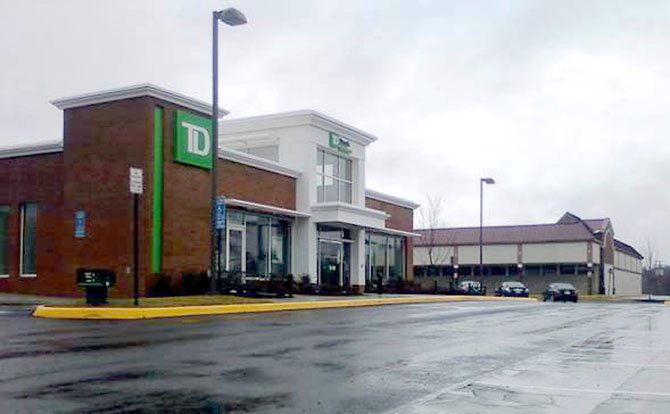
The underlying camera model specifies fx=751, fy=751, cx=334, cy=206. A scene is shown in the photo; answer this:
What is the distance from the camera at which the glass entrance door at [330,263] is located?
36625mm

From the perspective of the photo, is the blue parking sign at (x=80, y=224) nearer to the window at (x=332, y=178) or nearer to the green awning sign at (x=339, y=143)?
the window at (x=332, y=178)

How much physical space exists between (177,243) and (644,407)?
21062 mm

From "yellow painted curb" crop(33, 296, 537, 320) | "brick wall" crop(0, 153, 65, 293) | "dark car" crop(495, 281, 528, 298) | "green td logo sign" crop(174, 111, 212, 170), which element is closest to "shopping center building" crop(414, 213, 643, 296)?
"dark car" crop(495, 281, 528, 298)

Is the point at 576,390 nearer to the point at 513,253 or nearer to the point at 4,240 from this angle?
the point at 4,240

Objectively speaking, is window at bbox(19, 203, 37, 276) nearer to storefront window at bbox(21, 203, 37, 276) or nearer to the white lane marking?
storefront window at bbox(21, 203, 37, 276)

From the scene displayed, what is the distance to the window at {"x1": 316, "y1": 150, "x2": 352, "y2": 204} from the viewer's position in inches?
1441

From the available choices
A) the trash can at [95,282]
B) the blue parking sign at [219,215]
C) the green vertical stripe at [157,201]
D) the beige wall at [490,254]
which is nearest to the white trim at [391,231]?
the green vertical stripe at [157,201]

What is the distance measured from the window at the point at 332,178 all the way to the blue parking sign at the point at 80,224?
1267 centimetres

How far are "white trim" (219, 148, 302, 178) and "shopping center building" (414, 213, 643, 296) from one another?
43183mm

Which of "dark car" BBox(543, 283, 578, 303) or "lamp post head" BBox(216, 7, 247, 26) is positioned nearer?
"lamp post head" BBox(216, 7, 247, 26)

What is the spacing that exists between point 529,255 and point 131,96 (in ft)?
200

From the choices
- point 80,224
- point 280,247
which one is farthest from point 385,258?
point 80,224

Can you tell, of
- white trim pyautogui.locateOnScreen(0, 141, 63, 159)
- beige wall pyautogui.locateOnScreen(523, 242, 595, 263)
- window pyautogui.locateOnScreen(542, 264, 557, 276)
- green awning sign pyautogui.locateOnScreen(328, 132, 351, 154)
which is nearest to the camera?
white trim pyautogui.locateOnScreen(0, 141, 63, 159)

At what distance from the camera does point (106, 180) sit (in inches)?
1030
